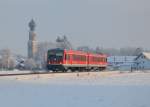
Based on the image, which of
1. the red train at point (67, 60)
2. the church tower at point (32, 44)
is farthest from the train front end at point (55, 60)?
the church tower at point (32, 44)

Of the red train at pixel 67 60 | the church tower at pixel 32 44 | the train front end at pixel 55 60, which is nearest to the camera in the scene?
the train front end at pixel 55 60

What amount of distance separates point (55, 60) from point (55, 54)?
4.18ft

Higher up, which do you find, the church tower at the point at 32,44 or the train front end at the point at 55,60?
the church tower at the point at 32,44

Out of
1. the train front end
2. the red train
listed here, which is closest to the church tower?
the red train

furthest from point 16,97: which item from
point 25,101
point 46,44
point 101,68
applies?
point 46,44

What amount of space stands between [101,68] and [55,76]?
1124 inches

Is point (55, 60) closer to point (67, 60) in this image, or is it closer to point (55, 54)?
point (55, 54)

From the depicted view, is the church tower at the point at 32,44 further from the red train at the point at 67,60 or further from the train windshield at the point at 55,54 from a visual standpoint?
the train windshield at the point at 55,54

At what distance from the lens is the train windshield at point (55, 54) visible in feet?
155

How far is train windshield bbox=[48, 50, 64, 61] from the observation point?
155 ft

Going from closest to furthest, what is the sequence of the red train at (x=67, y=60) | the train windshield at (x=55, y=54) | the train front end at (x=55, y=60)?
the train front end at (x=55, y=60), the red train at (x=67, y=60), the train windshield at (x=55, y=54)

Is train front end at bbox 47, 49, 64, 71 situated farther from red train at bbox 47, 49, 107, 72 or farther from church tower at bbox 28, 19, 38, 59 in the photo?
church tower at bbox 28, 19, 38, 59

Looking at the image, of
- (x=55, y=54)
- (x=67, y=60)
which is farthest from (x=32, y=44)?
(x=67, y=60)

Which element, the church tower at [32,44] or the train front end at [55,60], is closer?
the train front end at [55,60]
